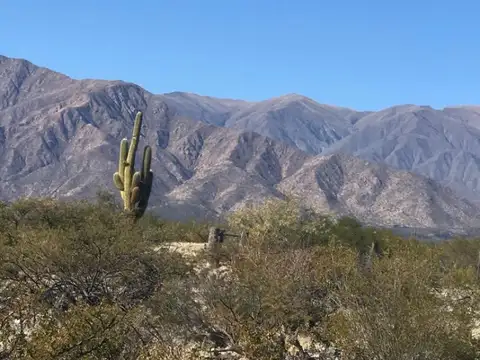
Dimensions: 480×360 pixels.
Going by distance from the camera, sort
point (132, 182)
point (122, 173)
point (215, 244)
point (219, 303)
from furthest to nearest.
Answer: point (122, 173) < point (132, 182) < point (215, 244) < point (219, 303)

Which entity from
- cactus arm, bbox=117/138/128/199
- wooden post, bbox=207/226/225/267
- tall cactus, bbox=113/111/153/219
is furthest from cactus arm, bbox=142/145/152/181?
wooden post, bbox=207/226/225/267

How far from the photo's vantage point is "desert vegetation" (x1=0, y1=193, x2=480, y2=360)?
39.1ft

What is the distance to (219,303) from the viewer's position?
1597cm

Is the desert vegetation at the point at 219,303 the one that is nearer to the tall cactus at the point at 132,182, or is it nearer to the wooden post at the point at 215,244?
the wooden post at the point at 215,244

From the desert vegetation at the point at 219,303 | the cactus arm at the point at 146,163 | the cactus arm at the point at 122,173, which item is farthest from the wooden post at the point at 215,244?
the cactus arm at the point at 122,173

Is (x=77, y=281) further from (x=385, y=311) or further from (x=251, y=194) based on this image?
(x=251, y=194)

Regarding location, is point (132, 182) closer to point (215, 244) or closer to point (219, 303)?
point (215, 244)

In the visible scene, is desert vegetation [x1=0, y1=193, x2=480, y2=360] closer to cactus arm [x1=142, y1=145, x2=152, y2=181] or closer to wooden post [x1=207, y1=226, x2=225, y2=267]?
wooden post [x1=207, y1=226, x2=225, y2=267]

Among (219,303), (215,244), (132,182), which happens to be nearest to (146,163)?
(132,182)

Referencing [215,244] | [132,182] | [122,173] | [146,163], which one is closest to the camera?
A: [215,244]

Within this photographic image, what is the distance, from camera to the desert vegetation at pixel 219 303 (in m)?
11.9

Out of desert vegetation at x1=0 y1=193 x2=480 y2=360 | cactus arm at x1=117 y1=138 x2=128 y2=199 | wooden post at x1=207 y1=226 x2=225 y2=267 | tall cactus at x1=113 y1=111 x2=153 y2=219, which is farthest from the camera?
cactus arm at x1=117 y1=138 x2=128 y2=199

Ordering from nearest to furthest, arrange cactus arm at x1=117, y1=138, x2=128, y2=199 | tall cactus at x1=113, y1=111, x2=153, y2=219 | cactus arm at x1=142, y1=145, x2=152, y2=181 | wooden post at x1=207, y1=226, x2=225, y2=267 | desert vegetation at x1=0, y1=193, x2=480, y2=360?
desert vegetation at x1=0, y1=193, x2=480, y2=360 < wooden post at x1=207, y1=226, x2=225, y2=267 < tall cactus at x1=113, y1=111, x2=153, y2=219 < cactus arm at x1=117, y1=138, x2=128, y2=199 < cactus arm at x1=142, y1=145, x2=152, y2=181

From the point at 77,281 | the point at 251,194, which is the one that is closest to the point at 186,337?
the point at 77,281
